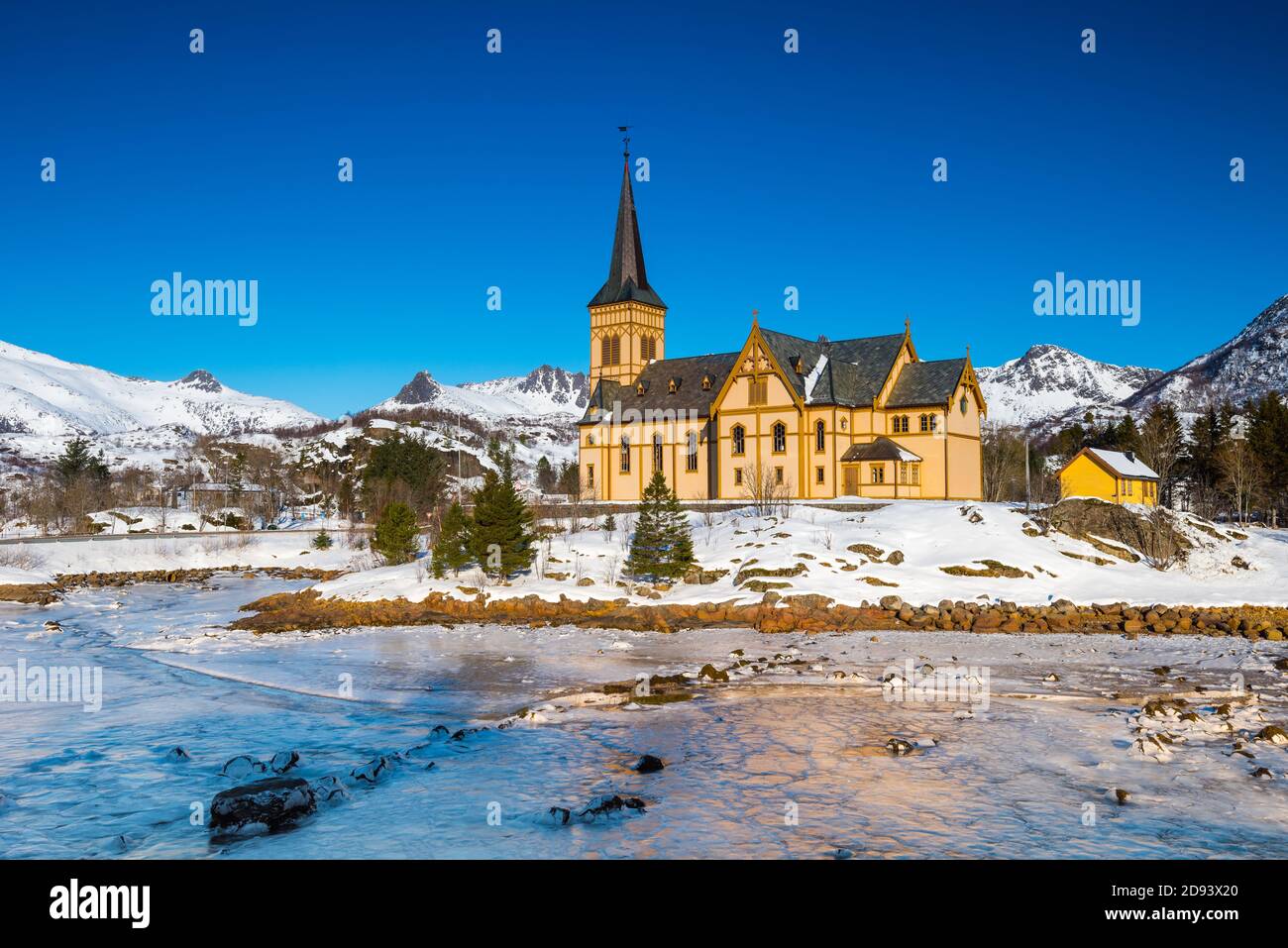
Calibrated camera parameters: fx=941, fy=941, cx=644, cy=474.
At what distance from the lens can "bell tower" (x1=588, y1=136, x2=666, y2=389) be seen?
2928 inches

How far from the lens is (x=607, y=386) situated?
72562 millimetres

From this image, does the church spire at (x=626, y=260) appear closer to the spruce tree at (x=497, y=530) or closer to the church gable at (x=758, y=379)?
the church gable at (x=758, y=379)

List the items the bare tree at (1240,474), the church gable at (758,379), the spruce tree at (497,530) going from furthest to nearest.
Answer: the church gable at (758,379)
the bare tree at (1240,474)
the spruce tree at (497,530)

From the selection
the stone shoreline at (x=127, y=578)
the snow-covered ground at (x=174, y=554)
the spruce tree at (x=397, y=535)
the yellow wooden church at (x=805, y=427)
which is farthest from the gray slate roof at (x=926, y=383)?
the stone shoreline at (x=127, y=578)

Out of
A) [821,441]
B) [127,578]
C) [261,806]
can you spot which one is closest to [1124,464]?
[821,441]

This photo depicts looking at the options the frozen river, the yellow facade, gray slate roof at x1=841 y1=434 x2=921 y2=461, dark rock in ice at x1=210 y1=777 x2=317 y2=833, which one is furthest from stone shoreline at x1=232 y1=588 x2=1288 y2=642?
gray slate roof at x1=841 y1=434 x2=921 y2=461

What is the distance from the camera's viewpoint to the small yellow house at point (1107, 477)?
187ft

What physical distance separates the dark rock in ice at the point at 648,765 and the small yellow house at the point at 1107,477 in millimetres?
48907

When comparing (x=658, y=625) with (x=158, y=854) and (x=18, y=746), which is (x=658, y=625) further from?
(x=158, y=854)

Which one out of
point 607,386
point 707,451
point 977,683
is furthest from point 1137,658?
point 607,386

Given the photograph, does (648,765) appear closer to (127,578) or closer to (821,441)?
(821,441)

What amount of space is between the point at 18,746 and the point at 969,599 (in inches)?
1053
